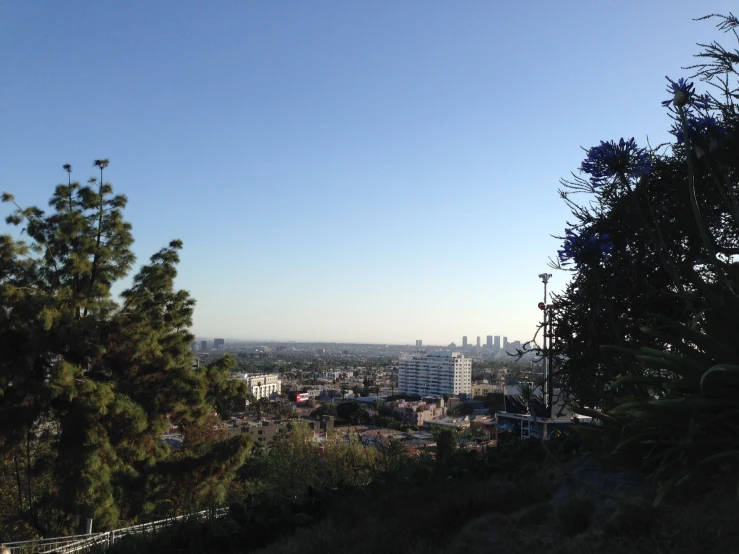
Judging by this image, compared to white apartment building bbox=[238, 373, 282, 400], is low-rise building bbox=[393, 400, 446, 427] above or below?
above

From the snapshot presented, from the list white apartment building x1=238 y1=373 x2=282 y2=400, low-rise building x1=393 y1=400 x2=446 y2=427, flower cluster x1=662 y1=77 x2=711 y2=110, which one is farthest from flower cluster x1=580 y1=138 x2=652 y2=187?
white apartment building x1=238 y1=373 x2=282 y2=400

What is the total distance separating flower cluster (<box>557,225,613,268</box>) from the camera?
3.85 metres

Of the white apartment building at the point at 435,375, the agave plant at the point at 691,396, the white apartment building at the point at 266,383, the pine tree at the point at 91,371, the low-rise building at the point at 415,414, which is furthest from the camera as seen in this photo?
the white apartment building at the point at 435,375

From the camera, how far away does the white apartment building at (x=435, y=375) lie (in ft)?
468

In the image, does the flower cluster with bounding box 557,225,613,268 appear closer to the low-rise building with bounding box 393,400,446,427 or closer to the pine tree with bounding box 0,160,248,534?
the pine tree with bounding box 0,160,248,534

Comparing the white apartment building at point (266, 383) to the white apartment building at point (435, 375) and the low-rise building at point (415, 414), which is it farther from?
the low-rise building at point (415, 414)

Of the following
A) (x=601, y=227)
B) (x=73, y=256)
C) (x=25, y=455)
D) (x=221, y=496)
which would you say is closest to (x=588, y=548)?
(x=601, y=227)

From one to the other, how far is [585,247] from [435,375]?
487ft

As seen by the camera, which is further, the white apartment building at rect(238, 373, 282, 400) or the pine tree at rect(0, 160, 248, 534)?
the white apartment building at rect(238, 373, 282, 400)

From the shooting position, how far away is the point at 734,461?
8.18 feet

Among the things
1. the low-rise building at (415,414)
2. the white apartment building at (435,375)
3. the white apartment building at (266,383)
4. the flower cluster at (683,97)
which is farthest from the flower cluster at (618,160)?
the white apartment building at (435,375)

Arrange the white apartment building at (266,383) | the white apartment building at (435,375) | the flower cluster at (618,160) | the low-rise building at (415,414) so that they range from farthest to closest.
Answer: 1. the white apartment building at (435,375)
2. the white apartment building at (266,383)
3. the low-rise building at (415,414)
4. the flower cluster at (618,160)

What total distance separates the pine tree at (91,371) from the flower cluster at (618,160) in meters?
10.4

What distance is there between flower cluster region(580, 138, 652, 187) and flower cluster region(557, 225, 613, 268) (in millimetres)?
455
